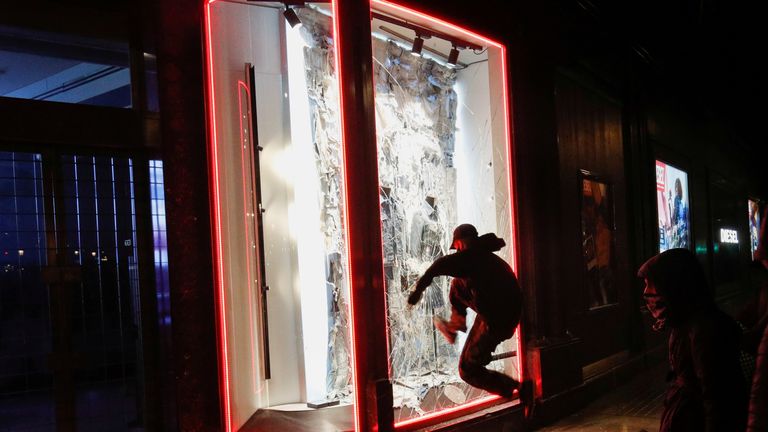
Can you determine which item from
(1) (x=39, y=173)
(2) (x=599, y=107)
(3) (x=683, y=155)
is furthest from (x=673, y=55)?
(1) (x=39, y=173)

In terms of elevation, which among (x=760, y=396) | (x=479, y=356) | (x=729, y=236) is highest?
(x=760, y=396)

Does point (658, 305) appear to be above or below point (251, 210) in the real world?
below

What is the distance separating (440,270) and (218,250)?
5.74 feet

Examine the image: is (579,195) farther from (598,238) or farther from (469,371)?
(469,371)

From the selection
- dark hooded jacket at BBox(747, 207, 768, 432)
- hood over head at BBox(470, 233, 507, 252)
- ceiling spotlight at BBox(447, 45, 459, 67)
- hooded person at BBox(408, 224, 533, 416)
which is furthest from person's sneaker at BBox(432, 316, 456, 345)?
dark hooded jacket at BBox(747, 207, 768, 432)

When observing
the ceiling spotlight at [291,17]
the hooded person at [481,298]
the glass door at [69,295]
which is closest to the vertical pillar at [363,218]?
the ceiling spotlight at [291,17]

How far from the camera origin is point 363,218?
4.86 meters

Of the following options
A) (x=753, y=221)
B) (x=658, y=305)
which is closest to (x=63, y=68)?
(x=658, y=305)

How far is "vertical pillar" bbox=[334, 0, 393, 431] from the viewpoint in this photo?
476 centimetres

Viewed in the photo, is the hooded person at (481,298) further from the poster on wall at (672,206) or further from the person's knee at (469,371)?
the poster on wall at (672,206)

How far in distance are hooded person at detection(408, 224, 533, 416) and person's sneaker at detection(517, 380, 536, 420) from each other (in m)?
0.47

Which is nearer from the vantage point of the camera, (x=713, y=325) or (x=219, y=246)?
(x=713, y=325)

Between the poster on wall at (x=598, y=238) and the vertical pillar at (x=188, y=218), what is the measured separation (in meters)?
5.13

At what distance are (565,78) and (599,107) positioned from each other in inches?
50.5
